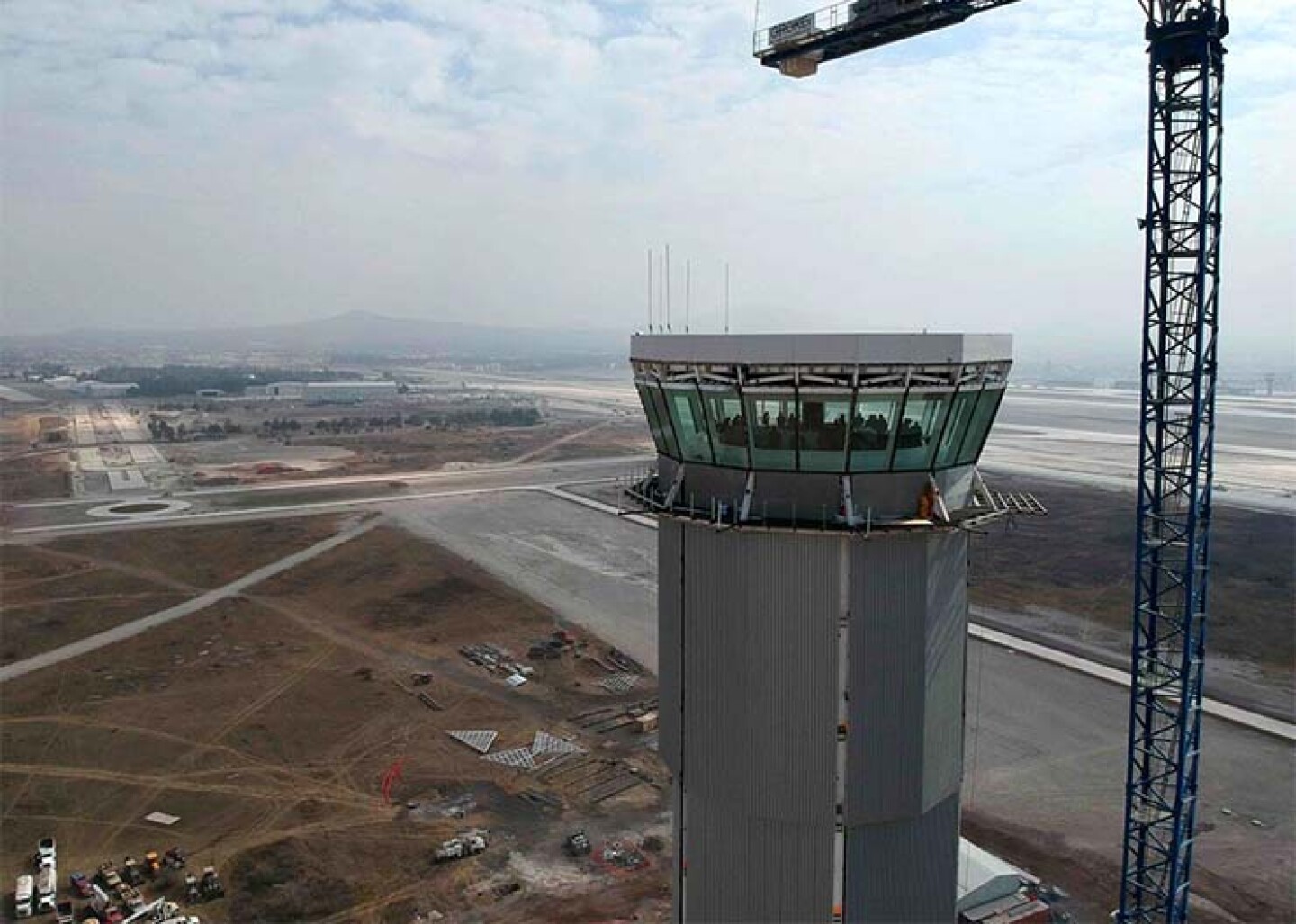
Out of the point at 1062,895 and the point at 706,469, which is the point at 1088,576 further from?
the point at 706,469

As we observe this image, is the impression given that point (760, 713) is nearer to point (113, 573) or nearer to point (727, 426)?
point (727, 426)

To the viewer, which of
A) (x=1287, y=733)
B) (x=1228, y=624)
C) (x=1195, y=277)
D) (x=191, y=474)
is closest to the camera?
(x=1195, y=277)

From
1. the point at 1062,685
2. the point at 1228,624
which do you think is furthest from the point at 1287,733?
the point at 1228,624

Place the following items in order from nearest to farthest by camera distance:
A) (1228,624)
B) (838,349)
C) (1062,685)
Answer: (838,349), (1062,685), (1228,624)

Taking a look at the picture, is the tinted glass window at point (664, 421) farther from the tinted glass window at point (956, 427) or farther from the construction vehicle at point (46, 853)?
the construction vehicle at point (46, 853)

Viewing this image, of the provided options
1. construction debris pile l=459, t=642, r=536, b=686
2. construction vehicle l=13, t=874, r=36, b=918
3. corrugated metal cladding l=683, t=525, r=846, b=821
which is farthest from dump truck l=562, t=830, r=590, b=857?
corrugated metal cladding l=683, t=525, r=846, b=821

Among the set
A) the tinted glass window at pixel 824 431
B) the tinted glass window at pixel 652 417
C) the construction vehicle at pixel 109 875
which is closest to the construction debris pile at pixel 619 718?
the construction vehicle at pixel 109 875

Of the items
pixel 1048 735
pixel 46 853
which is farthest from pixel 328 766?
pixel 1048 735

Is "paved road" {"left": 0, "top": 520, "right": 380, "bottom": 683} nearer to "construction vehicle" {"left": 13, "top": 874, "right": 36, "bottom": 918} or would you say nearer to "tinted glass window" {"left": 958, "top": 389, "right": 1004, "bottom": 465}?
"construction vehicle" {"left": 13, "top": 874, "right": 36, "bottom": 918}
